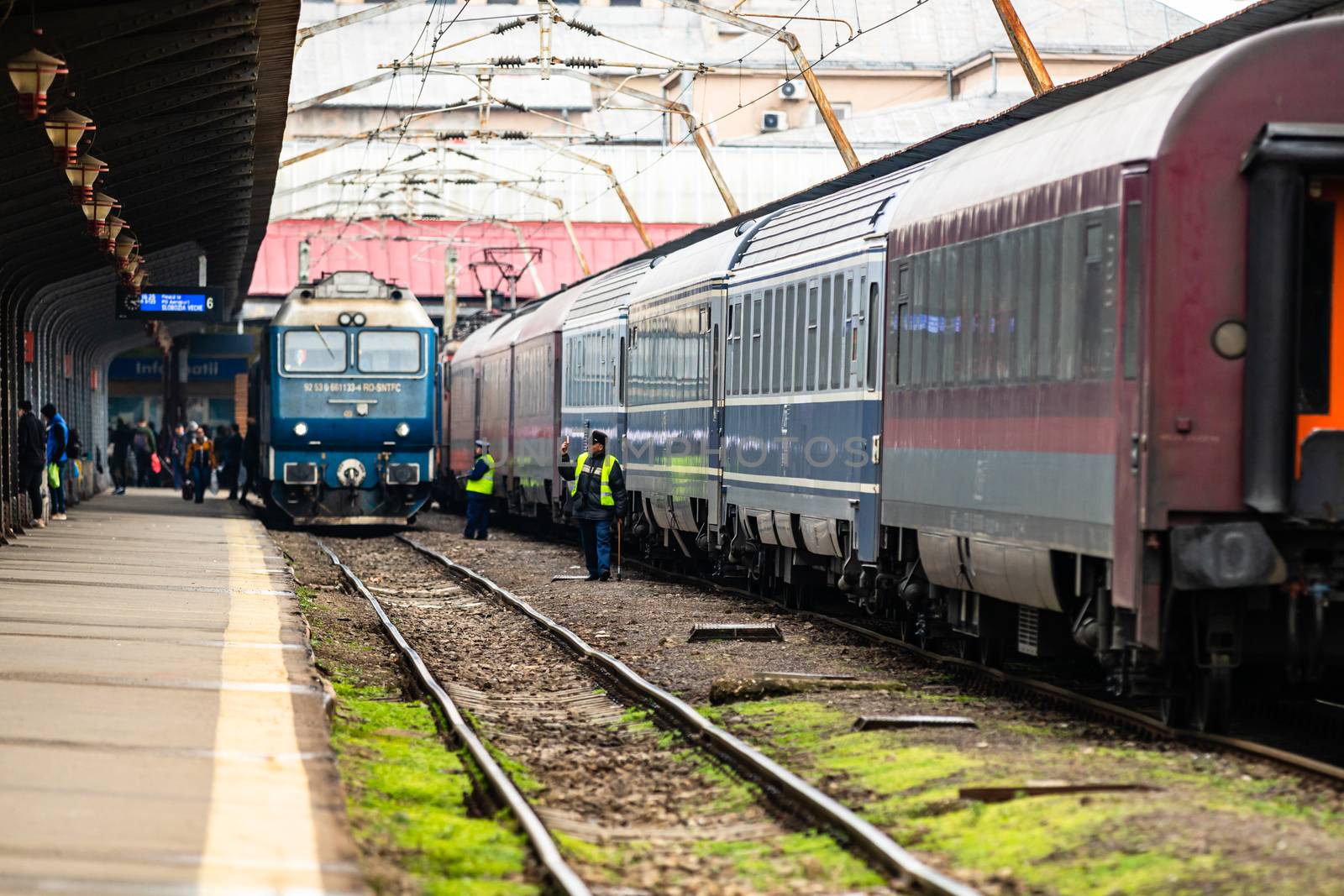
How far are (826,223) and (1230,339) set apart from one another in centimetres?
699

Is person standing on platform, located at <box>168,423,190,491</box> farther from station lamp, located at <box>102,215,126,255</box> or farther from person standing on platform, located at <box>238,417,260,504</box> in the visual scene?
station lamp, located at <box>102,215,126,255</box>

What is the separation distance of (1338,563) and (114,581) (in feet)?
43.4

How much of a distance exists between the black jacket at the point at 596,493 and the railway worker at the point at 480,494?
27.9 feet

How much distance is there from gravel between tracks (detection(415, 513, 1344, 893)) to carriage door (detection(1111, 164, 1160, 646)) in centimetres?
78

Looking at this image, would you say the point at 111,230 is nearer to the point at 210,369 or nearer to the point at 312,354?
the point at 312,354

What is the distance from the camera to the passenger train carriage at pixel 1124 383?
31.9 ft

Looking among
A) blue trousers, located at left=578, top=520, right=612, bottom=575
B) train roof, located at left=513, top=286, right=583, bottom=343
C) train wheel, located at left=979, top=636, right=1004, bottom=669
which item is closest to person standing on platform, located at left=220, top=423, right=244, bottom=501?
train roof, located at left=513, top=286, right=583, bottom=343

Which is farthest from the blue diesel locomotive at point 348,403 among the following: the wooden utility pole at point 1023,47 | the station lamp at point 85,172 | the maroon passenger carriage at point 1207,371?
the maroon passenger carriage at point 1207,371

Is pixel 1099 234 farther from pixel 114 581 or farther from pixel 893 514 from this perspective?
pixel 114 581

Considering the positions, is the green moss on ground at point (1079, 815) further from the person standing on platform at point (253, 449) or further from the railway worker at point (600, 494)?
the person standing on platform at point (253, 449)

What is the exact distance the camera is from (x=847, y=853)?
7.98m

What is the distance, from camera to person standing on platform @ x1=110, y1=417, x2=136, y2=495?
49.5 meters

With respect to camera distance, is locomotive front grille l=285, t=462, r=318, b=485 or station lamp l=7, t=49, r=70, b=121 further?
locomotive front grille l=285, t=462, r=318, b=485

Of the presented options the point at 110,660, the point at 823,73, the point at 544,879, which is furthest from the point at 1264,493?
the point at 823,73
